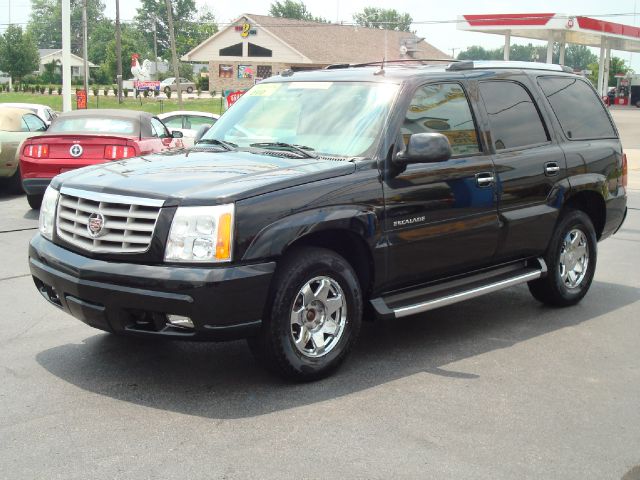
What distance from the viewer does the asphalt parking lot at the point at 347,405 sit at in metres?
4.26

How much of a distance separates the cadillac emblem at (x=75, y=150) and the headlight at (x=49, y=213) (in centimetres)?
626

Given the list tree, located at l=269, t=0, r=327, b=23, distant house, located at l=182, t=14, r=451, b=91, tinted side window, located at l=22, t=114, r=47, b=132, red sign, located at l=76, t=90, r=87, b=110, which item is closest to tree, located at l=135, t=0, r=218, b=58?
tree, located at l=269, t=0, r=327, b=23

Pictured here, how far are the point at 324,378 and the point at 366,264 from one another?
772 mm

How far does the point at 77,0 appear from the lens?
516ft

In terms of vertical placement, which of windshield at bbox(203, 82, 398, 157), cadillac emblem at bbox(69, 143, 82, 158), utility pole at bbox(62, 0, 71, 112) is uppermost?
utility pole at bbox(62, 0, 71, 112)

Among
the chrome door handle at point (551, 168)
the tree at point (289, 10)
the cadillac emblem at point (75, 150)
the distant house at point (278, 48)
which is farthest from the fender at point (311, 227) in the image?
the tree at point (289, 10)

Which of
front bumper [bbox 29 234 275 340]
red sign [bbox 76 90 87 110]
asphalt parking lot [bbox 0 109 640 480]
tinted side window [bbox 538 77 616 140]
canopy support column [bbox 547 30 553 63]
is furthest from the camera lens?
canopy support column [bbox 547 30 553 63]

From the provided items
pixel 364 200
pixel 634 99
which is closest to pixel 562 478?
pixel 364 200

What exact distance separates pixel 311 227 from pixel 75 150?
7.46 meters

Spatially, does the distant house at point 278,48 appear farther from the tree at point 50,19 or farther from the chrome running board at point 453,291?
the tree at point 50,19

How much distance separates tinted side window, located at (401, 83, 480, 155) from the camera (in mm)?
6055

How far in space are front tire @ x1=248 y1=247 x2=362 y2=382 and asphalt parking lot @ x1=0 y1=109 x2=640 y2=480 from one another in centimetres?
17

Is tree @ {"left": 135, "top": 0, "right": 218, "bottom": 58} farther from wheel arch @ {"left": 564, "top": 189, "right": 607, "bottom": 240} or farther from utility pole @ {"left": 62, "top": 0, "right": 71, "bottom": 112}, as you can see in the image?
wheel arch @ {"left": 564, "top": 189, "right": 607, "bottom": 240}

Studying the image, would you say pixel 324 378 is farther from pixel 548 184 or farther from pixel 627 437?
pixel 548 184
